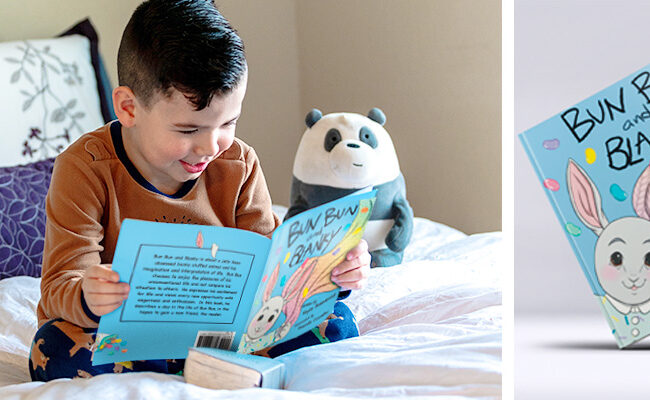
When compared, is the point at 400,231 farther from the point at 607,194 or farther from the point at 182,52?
the point at 607,194

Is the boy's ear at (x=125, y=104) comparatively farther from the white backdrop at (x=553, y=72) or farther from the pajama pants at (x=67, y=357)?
the white backdrop at (x=553, y=72)

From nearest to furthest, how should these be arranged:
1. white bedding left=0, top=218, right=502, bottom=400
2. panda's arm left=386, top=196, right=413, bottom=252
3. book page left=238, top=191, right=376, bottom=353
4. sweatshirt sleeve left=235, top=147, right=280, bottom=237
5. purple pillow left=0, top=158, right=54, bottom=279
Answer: white bedding left=0, top=218, right=502, bottom=400, book page left=238, top=191, right=376, bottom=353, sweatshirt sleeve left=235, top=147, right=280, bottom=237, purple pillow left=0, top=158, right=54, bottom=279, panda's arm left=386, top=196, right=413, bottom=252

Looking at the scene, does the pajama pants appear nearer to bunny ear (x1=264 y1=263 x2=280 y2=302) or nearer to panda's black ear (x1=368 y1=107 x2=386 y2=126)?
bunny ear (x1=264 y1=263 x2=280 y2=302)

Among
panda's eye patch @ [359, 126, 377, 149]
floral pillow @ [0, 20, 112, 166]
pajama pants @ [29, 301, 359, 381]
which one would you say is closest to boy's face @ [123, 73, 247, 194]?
pajama pants @ [29, 301, 359, 381]

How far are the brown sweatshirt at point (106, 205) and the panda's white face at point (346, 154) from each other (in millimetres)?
487

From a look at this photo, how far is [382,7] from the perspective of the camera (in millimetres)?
2227

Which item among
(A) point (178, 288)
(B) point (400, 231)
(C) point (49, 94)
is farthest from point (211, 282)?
(C) point (49, 94)

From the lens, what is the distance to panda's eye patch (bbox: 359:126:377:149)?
1.58 metres

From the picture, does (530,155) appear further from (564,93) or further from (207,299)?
(207,299)

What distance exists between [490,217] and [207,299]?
143 centimetres

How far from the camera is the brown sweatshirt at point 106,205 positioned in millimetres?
847

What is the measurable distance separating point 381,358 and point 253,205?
393 mm

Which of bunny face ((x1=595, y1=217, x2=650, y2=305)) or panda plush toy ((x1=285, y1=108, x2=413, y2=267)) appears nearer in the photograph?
bunny face ((x1=595, y1=217, x2=650, y2=305))

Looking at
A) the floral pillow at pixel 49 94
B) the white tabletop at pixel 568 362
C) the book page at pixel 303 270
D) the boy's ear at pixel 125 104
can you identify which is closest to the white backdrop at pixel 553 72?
the white tabletop at pixel 568 362
